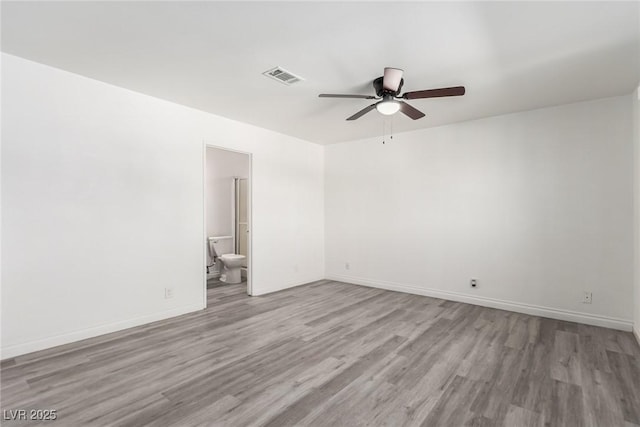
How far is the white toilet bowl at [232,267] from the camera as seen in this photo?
5.61m

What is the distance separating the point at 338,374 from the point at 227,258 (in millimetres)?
3645

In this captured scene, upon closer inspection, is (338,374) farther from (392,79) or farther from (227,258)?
(227,258)

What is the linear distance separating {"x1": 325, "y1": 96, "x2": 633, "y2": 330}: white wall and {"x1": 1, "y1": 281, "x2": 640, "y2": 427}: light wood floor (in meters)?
0.54

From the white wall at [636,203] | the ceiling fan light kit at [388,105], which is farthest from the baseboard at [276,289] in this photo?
the white wall at [636,203]

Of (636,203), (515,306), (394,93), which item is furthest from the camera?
(515,306)

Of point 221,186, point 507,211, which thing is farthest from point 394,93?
point 221,186

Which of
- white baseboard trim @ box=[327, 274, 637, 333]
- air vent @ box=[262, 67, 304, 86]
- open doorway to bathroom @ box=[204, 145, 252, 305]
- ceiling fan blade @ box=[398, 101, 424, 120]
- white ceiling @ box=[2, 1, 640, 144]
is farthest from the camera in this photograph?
open doorway to bathroom @ box=[204, 145, 252, 305]

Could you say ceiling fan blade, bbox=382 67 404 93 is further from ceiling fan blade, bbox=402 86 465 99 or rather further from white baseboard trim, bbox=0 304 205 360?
white baseboard trim, bbox=0 304 205 360

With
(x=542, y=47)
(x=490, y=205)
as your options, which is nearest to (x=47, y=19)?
(x=542, y=47)

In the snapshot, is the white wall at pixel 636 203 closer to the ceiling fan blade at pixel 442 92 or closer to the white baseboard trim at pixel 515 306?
the white baseboard trim at pixel 515 306

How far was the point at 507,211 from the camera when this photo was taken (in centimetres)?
418

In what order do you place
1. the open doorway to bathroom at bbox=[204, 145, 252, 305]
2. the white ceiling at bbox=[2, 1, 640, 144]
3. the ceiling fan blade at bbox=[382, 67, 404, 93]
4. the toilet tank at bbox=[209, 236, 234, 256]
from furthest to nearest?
the open doorway to bathroom at bbox=[204, 145, 252, 305]
the toilet tank at bbox=[209, 236, 234, 256]
the ceiling fan blade at bbox=[382, 67, 404, 93]
the white ceiling at bbox=[2, 1, 640, 144]

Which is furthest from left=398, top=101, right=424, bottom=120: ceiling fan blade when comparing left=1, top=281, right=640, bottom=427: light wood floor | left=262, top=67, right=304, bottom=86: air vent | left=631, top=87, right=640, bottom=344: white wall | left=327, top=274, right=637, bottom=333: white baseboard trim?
left=327, top=274, right=637, bottom=333: white baseboard trim

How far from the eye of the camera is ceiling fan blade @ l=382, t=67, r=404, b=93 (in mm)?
2570
